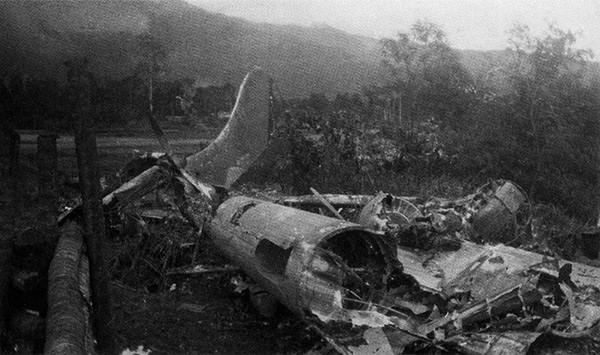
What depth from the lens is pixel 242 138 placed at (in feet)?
54.9

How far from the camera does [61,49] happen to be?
18.2 metres

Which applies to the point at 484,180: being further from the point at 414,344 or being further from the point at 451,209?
the point at 414,344

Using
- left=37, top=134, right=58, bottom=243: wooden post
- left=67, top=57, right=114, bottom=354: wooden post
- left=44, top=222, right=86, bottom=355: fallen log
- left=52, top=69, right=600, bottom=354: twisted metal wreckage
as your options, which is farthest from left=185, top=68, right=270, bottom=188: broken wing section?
left=67, top=57, right=114, bottom=354: wooden post

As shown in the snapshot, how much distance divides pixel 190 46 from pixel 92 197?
23658 mm

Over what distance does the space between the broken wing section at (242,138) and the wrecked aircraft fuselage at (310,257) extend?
6.95m

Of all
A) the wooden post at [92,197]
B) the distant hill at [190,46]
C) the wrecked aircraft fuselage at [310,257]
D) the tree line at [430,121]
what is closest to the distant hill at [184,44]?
the distant hill at [190,46]

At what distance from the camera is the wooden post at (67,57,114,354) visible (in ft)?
Result: 17.9

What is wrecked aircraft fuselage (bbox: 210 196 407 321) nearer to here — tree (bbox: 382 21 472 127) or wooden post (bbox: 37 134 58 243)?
wooden post (bbox: 37 134 58 243)

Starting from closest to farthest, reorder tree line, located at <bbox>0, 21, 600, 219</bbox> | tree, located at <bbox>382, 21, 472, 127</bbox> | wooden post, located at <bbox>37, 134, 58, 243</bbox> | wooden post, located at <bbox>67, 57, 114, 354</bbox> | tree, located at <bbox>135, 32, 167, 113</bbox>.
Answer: wooden post, located at <bbox>67, 57, 114, 354</bbox> → wooden post, located at <bbox>37, 134, 58, 243</bbox> → tree line, located at <bbox>0, 21, 600, 219</bbox> → tree, located at <bbox>135, 32, 167, 113</bbox> → tree, located at <bbox>382, 21, 472, 127</bbox>

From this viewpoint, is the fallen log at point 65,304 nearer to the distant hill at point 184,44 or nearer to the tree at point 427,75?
the distant hill at point 184,44

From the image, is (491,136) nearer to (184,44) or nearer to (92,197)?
(184,44)

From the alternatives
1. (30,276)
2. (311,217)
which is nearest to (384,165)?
(311,217)

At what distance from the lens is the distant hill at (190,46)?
18047 millimetres

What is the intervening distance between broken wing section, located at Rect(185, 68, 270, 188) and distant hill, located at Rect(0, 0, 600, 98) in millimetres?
5533
